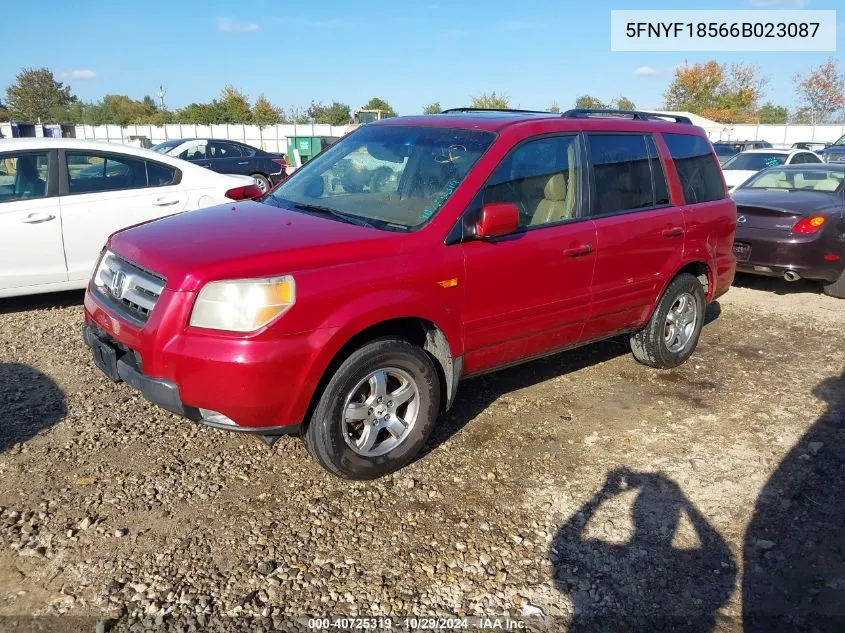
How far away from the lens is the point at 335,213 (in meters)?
3.94

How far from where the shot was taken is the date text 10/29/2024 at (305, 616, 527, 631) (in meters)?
2.66

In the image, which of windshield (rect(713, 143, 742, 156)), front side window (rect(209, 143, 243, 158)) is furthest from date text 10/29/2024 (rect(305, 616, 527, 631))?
windshield (rect(713, 143, 742, 156))

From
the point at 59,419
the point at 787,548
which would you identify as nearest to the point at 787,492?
the point at 787,548

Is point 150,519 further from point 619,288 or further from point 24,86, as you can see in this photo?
point 24,86

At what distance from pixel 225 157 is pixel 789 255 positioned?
1347 cm

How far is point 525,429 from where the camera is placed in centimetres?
438

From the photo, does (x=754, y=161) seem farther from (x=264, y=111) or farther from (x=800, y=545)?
(x=264, y=111)

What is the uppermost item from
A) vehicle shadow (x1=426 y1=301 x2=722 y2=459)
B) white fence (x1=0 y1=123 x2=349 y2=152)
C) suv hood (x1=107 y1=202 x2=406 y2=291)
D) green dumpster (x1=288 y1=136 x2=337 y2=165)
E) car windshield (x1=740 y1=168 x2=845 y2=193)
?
white fence (x1=0 y1=123 x2=349 y2=152)

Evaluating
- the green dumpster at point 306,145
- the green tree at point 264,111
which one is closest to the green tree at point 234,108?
the green tree at point 264,111

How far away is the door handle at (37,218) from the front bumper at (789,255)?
7196mm

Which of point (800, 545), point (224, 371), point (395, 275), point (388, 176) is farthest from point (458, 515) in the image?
point (388, 176)

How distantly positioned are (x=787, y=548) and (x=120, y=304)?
346 cm

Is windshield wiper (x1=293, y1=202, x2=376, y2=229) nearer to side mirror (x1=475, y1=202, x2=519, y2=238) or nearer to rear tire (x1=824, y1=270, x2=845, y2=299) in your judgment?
side mirror (x1=475, y1=202, x2=519, y2=238)

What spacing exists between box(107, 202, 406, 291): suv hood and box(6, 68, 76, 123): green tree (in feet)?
237
